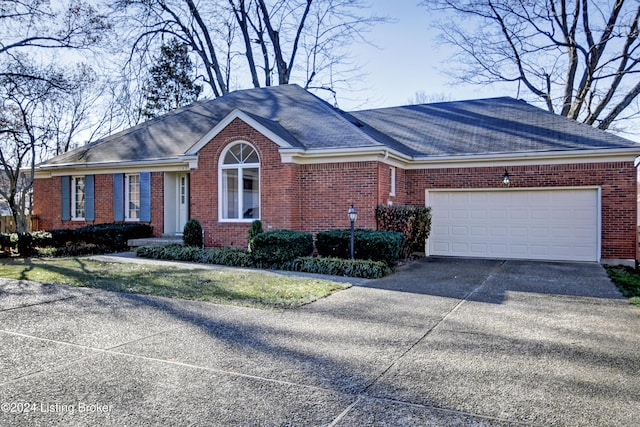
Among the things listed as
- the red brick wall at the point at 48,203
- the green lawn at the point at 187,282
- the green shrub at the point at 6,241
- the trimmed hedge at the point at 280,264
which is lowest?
the green lawn at the point at 187,282

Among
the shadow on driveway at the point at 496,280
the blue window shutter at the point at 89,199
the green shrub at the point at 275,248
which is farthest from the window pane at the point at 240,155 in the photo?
the blue window shutter at the point at 89,199

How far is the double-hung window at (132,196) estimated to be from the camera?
656 inches

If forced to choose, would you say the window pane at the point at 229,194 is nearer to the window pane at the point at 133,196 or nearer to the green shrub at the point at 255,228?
the green shrub at the point at 255,228

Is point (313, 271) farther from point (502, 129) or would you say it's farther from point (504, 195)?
point (502, 129)

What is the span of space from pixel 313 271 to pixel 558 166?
7750 millimetres

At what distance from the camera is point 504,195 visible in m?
14.1

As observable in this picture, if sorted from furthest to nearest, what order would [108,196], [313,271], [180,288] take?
1. [108,196]
2. [313,271]
3. [180,288]

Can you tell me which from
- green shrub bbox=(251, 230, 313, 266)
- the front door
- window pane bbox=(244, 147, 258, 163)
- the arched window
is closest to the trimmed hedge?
green shrub bbox=(251, 230, 313, 266)

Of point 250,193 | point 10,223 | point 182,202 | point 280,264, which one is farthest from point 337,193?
point 10,223

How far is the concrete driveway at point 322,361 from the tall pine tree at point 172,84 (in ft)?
81.9

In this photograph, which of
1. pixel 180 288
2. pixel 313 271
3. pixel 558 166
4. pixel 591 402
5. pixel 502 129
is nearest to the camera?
pixel 591 402

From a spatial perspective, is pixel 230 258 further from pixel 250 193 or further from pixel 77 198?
pixel 77 198

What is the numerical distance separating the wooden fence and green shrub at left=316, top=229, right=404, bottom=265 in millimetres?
12652

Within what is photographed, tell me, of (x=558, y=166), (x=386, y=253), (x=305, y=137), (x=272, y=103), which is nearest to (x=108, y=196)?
(x=272, y=103)
